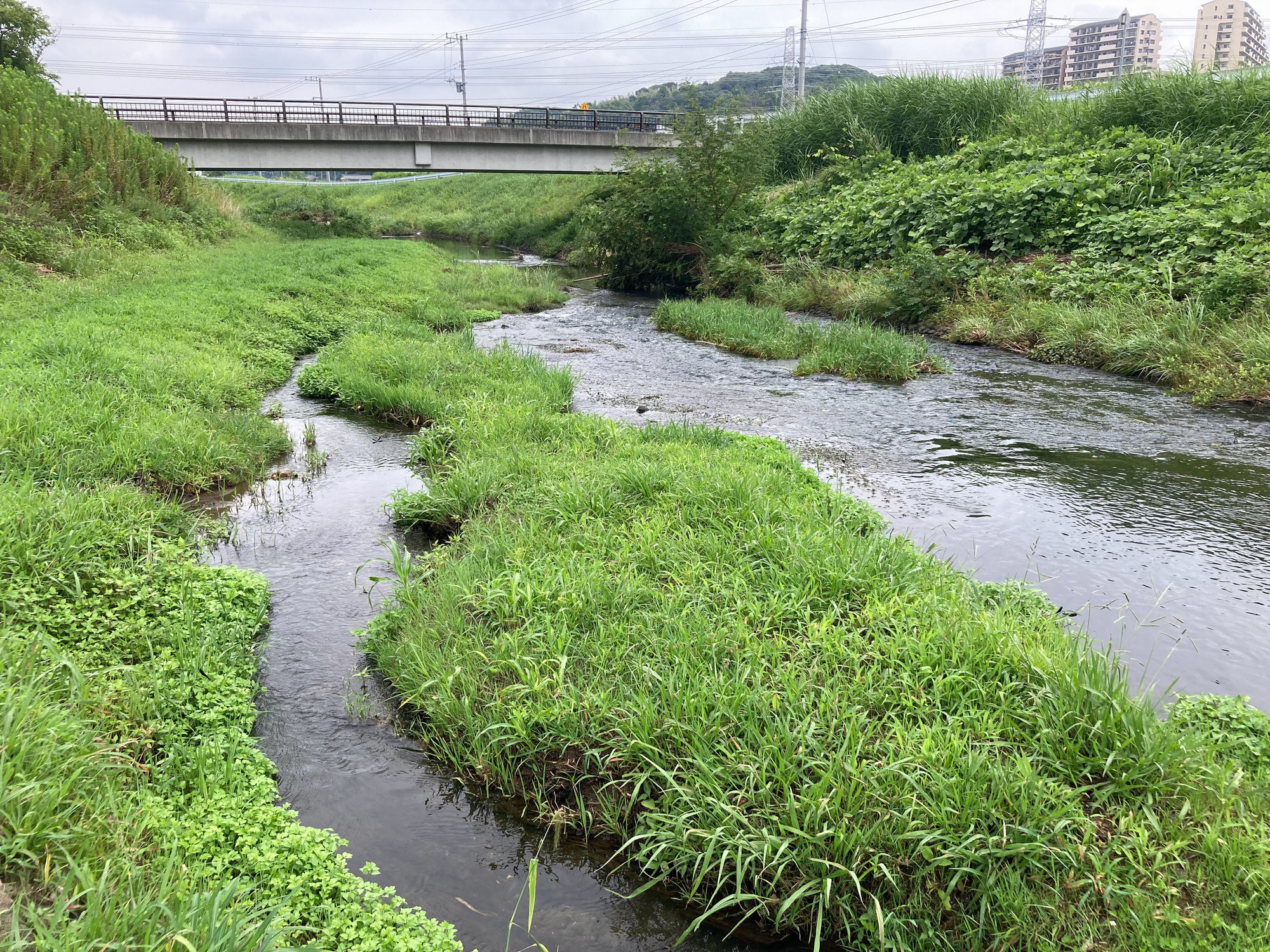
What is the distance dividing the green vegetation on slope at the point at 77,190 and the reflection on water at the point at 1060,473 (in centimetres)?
974

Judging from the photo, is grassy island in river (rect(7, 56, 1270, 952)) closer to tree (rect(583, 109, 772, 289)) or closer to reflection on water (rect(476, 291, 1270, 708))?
reflection on water (rect(476, 291, 1270, 708))

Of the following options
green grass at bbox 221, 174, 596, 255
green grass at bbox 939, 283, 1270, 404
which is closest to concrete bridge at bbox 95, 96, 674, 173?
green grass at bbox 221, 174, 596, 255

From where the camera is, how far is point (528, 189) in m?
49.3

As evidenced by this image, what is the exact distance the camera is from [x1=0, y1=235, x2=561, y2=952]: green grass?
98.9 inches

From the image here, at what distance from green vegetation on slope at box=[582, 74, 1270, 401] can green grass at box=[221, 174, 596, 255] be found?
31.4 feet

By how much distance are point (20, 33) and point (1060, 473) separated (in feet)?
137

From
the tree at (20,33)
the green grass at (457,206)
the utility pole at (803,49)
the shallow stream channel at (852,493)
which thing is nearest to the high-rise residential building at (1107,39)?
the utility pole at (803,49)

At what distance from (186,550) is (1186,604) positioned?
21.4ft

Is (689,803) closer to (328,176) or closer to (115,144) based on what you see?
(115,144)

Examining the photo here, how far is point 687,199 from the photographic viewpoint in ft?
72.5

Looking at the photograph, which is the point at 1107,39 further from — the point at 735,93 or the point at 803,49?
the point at 735,93

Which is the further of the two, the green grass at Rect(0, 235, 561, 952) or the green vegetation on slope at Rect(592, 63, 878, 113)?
the green vegetation on slope at Rect(592, 63, 878, 113)

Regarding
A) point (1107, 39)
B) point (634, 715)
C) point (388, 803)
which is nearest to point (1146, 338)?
point (634, 715)

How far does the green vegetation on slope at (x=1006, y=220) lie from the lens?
11.4m
